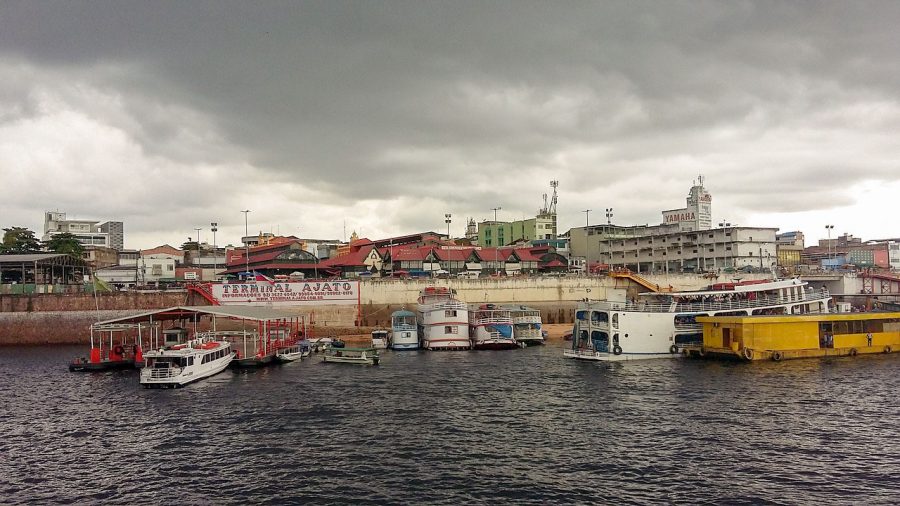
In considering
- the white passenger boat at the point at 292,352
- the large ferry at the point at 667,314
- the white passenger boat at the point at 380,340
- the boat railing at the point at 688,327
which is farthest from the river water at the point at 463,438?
the white passenger boat at the point at 380,340

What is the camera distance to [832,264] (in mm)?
167500

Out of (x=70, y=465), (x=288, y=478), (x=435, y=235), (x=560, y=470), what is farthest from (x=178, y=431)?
(x=435, y=235)

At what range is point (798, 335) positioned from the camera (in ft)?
209

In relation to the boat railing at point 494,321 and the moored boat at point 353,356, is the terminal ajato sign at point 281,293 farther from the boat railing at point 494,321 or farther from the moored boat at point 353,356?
the moored boat at point 353,356

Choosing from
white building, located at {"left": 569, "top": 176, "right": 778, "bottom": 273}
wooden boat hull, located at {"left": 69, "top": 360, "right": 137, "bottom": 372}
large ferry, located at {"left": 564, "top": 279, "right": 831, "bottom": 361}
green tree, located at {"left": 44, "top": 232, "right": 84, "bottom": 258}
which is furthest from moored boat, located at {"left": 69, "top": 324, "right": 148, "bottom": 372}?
white building, located at {"left": 569, "top": 176, "right": 778, "bottom": 273}

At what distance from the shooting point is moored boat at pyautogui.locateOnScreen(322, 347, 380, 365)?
63.6 metres

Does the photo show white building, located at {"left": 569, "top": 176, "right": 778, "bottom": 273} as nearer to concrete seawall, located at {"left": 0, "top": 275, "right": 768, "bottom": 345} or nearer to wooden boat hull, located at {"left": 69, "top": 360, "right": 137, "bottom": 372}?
concrete seawall, located at {"left": 0, "top": 275, "right": 768, "bottom": 345}

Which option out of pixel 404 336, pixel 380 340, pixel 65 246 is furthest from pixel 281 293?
pixel 65 246

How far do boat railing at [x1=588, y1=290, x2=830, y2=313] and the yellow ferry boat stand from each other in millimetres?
2452

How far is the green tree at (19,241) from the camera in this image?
13750 cm

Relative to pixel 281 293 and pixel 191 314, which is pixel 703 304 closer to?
pixel 191 314

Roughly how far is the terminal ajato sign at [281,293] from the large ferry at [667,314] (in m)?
43.9

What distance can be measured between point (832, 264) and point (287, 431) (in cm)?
17331

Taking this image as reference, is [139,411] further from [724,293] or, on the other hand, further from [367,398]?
[724,293]
